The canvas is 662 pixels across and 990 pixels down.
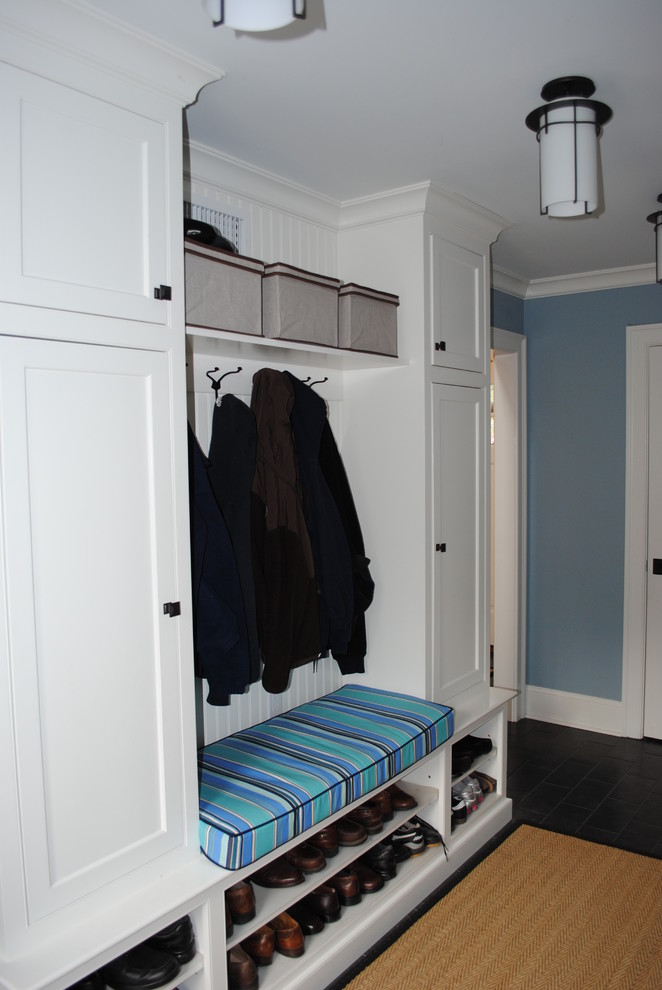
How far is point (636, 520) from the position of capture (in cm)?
412

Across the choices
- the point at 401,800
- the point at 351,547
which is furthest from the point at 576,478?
the point at 401,800

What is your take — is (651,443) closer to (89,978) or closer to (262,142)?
(262,142)

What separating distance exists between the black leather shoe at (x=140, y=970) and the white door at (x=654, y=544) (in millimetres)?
3133

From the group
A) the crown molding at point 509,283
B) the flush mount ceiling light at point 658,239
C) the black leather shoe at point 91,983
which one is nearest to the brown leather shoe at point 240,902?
the black leather shoe at point 91,983

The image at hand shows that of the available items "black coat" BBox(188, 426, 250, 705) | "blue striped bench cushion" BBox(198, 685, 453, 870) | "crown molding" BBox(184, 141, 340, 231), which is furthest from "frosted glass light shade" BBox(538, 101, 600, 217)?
"blue striped bench cushion" BBox(198, 685, 453, 870)

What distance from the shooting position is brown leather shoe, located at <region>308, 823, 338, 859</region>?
2375 mm

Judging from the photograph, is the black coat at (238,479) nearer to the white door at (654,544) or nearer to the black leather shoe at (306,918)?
the black leather shoe at (306,918)

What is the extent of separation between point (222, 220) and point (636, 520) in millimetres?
2794

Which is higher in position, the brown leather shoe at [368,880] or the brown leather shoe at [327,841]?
the brown leather shoe at [327,841]

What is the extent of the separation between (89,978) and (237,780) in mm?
602

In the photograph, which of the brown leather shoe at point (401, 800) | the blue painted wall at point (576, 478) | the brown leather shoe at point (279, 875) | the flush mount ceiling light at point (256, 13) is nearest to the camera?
the flush mount ceiling light at point (256, 13)

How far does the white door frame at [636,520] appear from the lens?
4.08 m

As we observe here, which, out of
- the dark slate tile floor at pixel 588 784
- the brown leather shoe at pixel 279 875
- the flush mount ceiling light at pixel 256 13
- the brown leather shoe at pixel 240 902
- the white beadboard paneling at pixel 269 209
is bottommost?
the dark slate tile floor at pixel 588 784

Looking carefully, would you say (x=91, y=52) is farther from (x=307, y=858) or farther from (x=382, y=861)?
(x=382, y=861)
